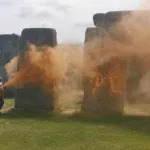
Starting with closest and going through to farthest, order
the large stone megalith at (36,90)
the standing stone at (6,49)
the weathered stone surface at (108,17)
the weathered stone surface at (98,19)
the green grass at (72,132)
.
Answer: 1. the green grass at (72,132)
2. the large stone megalith at (36,90)
3. the weathered stone surface at (108,17)
4. the weathered stone surface at (98,19)
5. the standing stone at (6,49)

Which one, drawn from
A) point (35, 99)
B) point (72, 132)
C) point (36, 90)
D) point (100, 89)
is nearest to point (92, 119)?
point (100, 89)

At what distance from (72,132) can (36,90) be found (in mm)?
6252

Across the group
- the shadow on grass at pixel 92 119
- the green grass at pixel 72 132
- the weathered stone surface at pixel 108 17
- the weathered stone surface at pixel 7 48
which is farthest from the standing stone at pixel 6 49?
the green grass at pixel 72 132

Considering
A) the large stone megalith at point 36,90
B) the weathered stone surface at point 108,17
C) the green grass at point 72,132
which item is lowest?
the green grass at point 72,132

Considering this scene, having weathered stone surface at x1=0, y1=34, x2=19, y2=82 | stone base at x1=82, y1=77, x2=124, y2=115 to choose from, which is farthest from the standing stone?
stone base at x1=82, y1=77, x2=124, y2=115

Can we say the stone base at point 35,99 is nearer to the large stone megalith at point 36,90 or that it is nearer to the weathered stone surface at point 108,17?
the large stone megalith at point 36,90

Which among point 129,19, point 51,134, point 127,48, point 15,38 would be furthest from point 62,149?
point 15,38

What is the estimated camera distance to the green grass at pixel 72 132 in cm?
1100

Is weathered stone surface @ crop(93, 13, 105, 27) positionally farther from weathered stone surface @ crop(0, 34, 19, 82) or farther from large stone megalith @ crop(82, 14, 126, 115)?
large stone megalith @ crop(82, 14, 126, 115)

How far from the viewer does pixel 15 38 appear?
33.2 metres

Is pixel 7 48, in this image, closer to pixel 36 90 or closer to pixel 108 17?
pixel 108 17

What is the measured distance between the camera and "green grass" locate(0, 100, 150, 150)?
11.0 metres

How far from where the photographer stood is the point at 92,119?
15273mm

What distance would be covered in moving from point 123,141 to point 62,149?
1930mm
